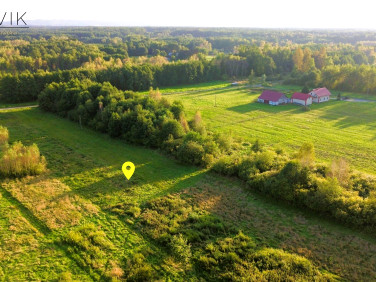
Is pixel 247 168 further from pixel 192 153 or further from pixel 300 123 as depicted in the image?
pixel 300 123

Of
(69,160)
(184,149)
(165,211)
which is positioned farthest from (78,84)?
(165,211)

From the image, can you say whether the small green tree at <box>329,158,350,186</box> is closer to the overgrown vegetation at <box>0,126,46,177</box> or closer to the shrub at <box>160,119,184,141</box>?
the shrub at <box>160,119,184,141</box>

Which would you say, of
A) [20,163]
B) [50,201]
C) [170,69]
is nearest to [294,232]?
[50,201]

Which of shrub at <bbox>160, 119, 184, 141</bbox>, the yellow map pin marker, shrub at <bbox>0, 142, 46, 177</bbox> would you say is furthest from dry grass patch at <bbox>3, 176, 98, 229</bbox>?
shrub at <bbox>160, 119, 184, 141</bbox>

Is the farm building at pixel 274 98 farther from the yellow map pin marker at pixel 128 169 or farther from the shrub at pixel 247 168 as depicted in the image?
the yellow map pin marker at pixel 128 169

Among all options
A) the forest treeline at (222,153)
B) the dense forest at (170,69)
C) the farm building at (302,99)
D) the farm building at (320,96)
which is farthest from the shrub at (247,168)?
the dense forest at (170,69)

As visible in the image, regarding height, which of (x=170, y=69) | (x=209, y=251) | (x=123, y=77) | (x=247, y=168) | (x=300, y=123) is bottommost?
(x=209, y=251)
